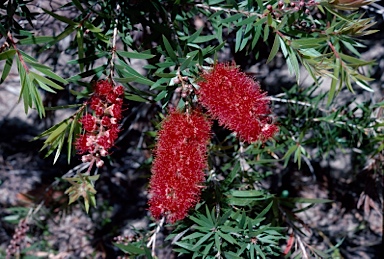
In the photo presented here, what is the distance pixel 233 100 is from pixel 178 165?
9.1 inches

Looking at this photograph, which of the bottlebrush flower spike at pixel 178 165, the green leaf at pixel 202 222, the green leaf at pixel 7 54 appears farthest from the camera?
the green leaf at pixel 202 222

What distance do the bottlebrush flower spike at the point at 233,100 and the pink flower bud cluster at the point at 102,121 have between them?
237mm

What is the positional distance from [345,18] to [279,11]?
0.19 metres

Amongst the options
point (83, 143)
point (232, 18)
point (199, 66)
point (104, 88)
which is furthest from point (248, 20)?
point (83, 143)

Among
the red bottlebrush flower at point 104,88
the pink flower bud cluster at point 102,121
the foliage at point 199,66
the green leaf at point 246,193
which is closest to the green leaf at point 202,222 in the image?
the foliage at point 199,66

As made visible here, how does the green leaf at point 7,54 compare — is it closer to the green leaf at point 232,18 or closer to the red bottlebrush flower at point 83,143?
the red bottlebrush flower at point 83,143

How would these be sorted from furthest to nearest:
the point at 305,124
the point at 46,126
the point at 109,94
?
the point at 46,126 < the point at 305,124 < the point at 109,94

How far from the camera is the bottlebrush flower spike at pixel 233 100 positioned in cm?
115

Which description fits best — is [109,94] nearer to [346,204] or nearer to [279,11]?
[279,11]

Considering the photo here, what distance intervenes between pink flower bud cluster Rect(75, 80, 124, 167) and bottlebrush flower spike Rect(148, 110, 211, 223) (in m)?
0.14

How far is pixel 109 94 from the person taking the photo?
116cm

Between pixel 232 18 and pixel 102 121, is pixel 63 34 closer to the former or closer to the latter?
pixel 102 121

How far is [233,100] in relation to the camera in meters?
1.15

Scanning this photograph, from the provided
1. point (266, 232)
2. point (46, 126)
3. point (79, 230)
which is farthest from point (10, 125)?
point (266, 232)
